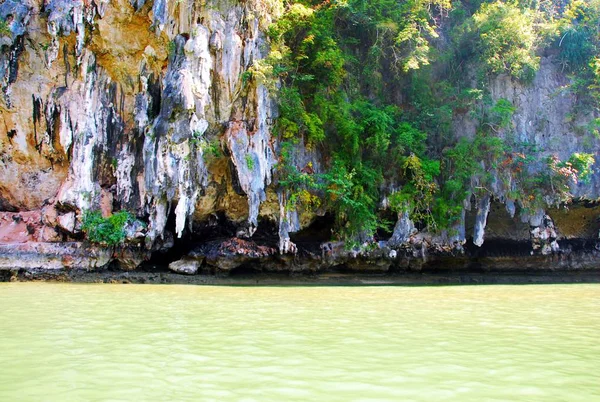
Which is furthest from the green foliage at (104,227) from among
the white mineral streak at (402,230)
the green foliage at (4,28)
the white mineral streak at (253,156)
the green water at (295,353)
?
the white mineral streak at (402,230)

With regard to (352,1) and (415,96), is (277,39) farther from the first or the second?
(415,96)

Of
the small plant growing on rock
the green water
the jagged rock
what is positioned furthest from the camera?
the small plant growing on rock

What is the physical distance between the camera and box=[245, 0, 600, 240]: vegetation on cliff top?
1672cm

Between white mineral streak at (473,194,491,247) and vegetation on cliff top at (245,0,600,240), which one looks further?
white mineral streak at (473,194,491,247)

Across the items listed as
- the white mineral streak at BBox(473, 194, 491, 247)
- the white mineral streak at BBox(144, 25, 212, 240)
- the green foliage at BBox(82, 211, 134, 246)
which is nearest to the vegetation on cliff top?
the white mineral streak at BBox(473, 194, 491, 247)

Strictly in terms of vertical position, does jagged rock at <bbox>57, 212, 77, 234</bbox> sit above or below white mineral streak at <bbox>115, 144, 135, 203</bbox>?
below

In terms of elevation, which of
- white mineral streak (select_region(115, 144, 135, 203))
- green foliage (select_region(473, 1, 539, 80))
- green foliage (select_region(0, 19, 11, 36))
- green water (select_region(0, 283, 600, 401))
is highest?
green foliage (select_region(473, 1, 539, 80))

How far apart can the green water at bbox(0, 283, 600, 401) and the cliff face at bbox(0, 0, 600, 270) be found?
8176mm

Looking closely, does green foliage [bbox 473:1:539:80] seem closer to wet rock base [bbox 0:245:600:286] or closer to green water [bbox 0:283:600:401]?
wet rock base [bbox 0:245:600:286]

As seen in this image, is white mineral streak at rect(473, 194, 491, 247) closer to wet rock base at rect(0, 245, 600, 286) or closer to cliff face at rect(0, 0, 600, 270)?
cliff face at rect(0, 0, 600, 270)

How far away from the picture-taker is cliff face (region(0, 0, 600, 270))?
1532 centimetres

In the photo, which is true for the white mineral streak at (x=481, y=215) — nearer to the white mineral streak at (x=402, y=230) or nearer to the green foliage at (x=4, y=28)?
the white mineral streak at (x=402, y=230)

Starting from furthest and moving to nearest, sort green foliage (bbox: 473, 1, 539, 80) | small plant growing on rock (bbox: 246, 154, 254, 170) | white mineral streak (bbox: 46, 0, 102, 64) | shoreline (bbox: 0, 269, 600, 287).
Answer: green foliage (bbox: 473, 1, 539, 80) < small plant growing on rock (bbox: 246, 154, 254, 170) < white mineral streak (bbox: 46, 0, 102, 64) < shoreline (bbox: 0, 269, 600, 287)

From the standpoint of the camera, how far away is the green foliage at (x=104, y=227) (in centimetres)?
1512
